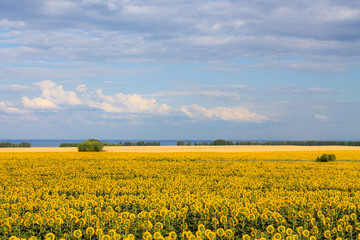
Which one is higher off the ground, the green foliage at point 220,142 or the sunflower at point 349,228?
the green foliage at point 220,142

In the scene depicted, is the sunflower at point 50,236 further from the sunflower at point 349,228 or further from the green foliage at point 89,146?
the green foliage at point 89,146

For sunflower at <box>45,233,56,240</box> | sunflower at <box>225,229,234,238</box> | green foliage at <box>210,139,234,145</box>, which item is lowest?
sunflower at <box>225,229,234,238</box>

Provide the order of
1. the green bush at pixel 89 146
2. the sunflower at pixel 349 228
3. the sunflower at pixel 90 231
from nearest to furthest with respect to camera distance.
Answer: the sunflower at pixel 90 231 < the sunflower at pixel 349 228 < the green bush at pixel 89 146

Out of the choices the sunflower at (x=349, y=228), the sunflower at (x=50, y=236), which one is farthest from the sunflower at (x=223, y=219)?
the sunflower at (x=50, y=236)

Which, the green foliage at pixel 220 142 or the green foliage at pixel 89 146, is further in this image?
the green foliage at pixel 220 142

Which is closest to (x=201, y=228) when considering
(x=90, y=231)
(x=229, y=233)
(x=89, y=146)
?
(x=229, y=233)

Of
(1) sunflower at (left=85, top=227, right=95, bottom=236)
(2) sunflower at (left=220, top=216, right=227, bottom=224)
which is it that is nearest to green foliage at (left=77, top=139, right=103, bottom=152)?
(2) sunflower at (left=220, top=216, right=227, bottom=224)

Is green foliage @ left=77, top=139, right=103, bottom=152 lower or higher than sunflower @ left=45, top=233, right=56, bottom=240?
higher

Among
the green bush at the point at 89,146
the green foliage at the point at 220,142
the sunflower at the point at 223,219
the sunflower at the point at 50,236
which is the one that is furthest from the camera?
the green foliage at the point at 220,142

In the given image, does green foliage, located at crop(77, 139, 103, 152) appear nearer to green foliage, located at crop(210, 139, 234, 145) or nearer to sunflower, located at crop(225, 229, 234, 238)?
green foliage, located at crop(210, 139, 234, 145)

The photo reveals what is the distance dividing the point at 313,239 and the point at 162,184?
927 cm

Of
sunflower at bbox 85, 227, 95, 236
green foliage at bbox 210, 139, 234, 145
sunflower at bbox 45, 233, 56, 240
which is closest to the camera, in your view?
sunflower at bbox 45, 233, 56, 240

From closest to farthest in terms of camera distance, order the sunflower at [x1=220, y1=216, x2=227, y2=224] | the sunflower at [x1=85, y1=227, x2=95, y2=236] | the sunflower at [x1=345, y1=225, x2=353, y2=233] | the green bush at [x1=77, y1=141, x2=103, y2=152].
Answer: the sunflower at [x1=85, y1=227, x2=95, y2=236], the sunflower at [x1=345, y1=225, x2=353, y2=233], the sunflower at [x1=220, y1=216, x2=227, y2=224], the green bush at [x1=77, y1=141, x2=103, y2=152]

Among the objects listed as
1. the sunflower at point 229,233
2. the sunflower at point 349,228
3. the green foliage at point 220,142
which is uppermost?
the green foliage at point 220,142
